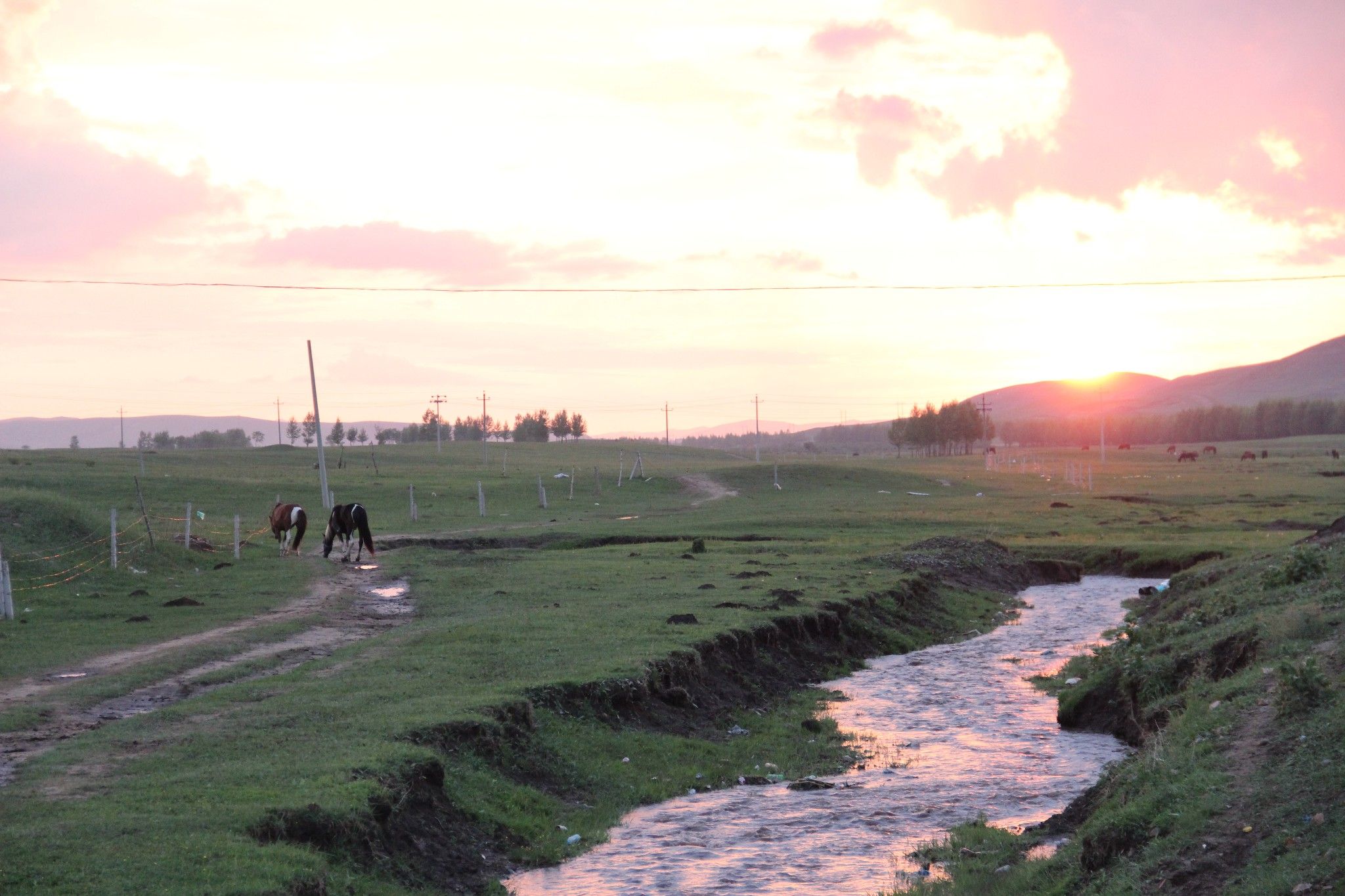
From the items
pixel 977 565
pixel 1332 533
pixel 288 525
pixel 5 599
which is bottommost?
pixel 977 565

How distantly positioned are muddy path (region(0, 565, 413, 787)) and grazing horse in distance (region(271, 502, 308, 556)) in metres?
9.80

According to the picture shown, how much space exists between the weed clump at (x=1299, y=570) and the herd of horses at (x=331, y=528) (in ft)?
99.6

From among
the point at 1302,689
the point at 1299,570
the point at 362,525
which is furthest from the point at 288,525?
the point at 1302,689

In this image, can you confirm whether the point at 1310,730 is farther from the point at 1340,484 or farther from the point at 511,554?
the point at 1340,484

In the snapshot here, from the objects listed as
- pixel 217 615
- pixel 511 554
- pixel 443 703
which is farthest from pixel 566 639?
pixel 511 554

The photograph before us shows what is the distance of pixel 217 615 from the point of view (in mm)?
27797

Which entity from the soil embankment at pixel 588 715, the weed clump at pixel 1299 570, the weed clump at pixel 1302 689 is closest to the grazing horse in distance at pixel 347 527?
the soil embankment at pixel 588 715

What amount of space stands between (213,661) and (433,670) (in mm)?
4578

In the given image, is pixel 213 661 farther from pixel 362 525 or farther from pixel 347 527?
pixel 347 527

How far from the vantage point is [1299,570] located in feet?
74.8

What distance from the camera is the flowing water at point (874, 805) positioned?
1371 cm

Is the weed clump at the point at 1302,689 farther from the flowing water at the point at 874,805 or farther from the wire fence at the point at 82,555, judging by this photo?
the wire fence at the point at 82,555

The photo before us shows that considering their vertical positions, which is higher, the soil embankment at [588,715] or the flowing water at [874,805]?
the soil embankment at [588,715]

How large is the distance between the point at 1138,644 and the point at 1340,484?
222 ft
